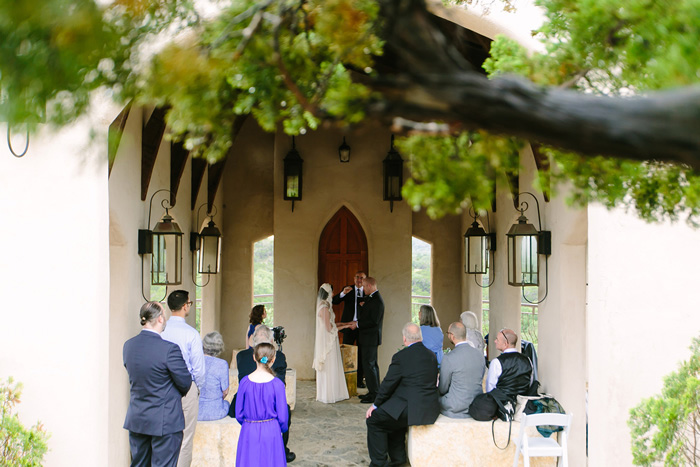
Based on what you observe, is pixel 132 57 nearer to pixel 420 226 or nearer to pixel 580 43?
pixel 580 43

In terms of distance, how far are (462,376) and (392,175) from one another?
4422mm

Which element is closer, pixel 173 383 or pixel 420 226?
pixel 173 383

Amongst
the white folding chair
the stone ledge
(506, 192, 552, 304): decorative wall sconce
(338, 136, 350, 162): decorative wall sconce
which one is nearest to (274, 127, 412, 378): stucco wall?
(338, 136, 350, 162): decorative wall sconce

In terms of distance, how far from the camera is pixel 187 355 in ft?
16.6

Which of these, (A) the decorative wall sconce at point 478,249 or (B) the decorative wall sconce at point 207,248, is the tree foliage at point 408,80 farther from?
(B) the decorative wall sconce at point 207,248

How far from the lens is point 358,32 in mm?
1623

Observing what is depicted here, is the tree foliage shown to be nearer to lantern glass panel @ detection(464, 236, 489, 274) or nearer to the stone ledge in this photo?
the stone ledge

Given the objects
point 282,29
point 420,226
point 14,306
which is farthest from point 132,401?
point 420,226

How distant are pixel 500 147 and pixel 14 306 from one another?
12.2ft

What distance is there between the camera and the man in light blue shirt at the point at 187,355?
16.5ft

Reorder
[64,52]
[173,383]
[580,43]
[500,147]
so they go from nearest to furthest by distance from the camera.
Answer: [64,52] < [500,147] < [580,43] < [173,383]

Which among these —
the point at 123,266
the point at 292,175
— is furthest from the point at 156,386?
the point at 292,175

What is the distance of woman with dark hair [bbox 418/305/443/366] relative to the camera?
714cm

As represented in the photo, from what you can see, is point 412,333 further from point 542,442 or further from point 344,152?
point 344,152
